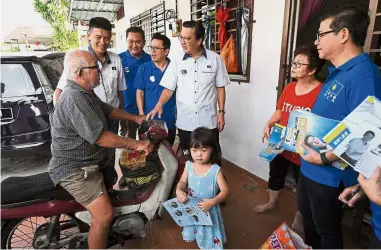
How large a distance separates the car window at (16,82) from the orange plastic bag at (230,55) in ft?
7.96

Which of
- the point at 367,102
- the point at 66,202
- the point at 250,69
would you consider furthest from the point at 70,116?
the point at 250,69

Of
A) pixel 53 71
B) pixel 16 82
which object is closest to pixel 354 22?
pixel 53 71

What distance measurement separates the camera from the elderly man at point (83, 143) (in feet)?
4.60

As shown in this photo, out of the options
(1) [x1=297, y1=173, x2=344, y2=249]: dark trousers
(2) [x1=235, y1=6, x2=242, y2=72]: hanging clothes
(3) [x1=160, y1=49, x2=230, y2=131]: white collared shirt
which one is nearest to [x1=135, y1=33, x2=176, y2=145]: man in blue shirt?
(3) [x1=160, y1=49, x2=230, y2=131]: white collared shirt

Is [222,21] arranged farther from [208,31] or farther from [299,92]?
[299,92]

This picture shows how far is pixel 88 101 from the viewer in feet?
4.74

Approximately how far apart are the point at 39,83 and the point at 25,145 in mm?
855

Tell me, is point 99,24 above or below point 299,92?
above

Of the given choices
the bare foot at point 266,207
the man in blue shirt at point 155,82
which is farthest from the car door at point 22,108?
the bare foot at point 266,207

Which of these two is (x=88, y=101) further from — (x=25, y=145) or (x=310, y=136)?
(x=25, y=145)

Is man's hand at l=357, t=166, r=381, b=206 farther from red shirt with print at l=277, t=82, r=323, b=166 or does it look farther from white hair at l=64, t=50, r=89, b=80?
white hair at l=64, t=50, r=89, b=80

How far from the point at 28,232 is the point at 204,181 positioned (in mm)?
1554

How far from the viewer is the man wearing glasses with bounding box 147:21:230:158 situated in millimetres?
2256

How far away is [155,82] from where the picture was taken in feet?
8.97
